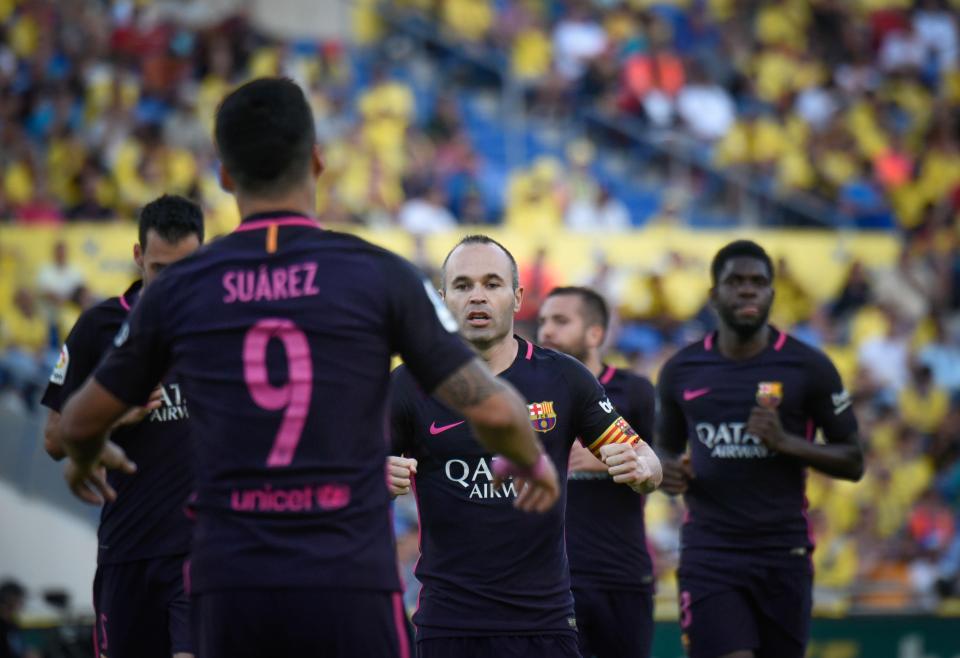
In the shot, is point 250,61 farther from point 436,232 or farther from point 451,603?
point 451,603

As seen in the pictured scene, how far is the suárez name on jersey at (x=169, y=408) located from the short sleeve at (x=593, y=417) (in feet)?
6.10

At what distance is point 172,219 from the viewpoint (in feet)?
23.9

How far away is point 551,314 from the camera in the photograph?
9.26m

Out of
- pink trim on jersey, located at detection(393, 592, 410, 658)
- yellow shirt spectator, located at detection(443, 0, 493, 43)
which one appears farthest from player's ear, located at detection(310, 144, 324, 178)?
yellow shirt spectator, located at detection(443, 0, 493, 43)

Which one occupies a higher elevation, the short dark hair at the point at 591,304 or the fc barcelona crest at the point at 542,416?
the short dark hair at the point at 591,304

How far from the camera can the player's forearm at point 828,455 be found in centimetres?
855

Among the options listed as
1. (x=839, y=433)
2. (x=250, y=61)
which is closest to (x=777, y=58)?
(x=250, y=61)

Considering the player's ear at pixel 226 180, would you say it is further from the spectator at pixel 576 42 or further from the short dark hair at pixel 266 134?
the spectator at pixel 576 42

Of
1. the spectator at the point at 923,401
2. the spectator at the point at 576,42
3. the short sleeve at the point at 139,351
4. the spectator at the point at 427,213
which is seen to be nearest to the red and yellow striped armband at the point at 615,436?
the short sleeve at the point at 139,351

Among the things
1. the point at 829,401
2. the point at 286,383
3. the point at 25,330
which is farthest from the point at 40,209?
the point at 286,383

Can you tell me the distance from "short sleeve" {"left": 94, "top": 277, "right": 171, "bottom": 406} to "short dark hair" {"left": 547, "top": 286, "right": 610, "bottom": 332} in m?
4.93

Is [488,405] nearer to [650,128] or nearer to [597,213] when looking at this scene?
[597,213]

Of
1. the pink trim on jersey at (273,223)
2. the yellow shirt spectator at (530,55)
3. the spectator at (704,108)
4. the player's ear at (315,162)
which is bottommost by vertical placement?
the pink trim on jersey at (273,223)

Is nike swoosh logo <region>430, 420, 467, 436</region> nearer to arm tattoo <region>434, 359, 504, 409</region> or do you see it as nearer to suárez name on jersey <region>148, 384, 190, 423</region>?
suárez name on jersey <region>148, 384, 190, 423</region>
